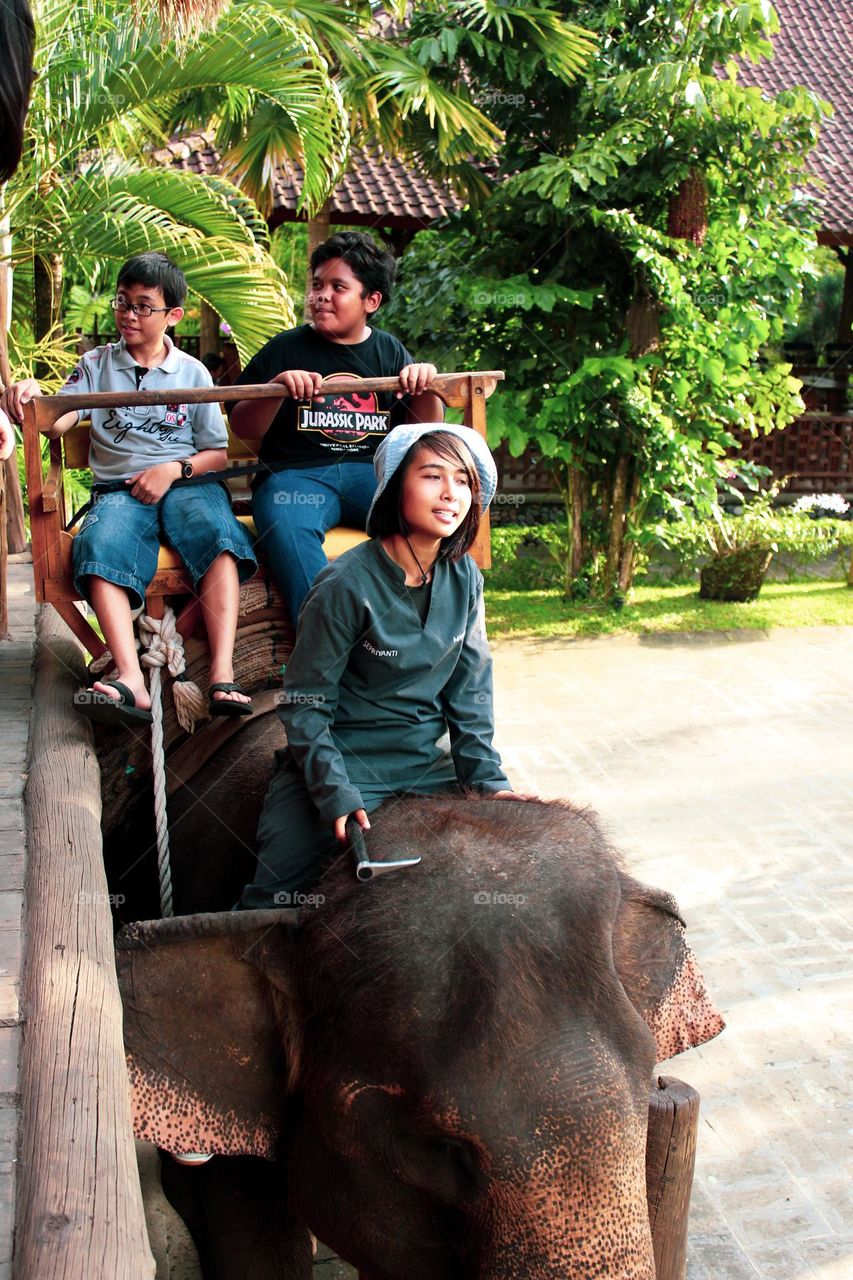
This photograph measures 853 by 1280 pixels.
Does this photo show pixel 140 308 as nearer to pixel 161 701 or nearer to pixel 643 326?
pixel 161 701

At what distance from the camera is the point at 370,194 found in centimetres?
1299

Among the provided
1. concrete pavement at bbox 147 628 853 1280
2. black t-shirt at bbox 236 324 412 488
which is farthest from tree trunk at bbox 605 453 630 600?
black t-shirt at bbox 236 324 412 488

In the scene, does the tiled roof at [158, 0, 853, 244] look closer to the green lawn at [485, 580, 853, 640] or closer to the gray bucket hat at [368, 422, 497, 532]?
the green lawn at [485, 580, 853, 640]

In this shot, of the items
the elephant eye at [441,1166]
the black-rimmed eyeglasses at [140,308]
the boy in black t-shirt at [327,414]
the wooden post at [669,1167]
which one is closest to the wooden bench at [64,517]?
the boy in black t-shirt at [327,414]

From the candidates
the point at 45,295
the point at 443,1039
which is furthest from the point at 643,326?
the point at 443,1039

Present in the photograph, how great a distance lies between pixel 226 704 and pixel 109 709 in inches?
10.9

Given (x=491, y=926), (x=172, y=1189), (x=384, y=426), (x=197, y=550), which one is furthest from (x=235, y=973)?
(x=384, y=426)

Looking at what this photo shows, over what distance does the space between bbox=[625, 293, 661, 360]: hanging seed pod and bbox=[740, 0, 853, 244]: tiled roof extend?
428 cm

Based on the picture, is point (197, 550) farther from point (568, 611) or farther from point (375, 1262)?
point (568, 611)

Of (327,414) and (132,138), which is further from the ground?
(132,138)

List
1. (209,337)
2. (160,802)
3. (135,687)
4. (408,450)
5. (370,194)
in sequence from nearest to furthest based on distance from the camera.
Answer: (408,450)
(160,802)
(135,687)
(370,194)
(209,337)

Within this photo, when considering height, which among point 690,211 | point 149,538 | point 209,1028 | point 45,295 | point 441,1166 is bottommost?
point 441,1166

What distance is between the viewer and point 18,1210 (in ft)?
5.16

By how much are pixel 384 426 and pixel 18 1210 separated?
2.69m
